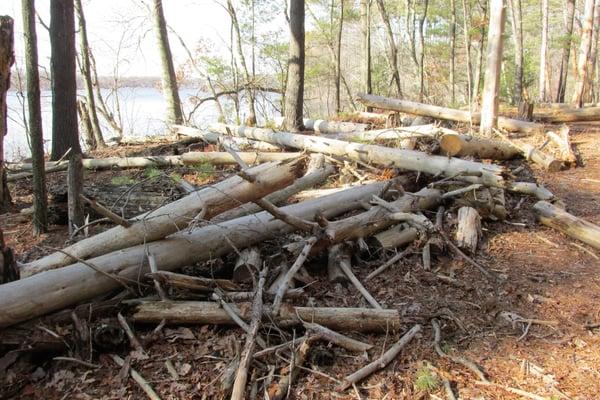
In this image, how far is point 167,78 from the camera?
13.2 m

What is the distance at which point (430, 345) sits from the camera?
313cm

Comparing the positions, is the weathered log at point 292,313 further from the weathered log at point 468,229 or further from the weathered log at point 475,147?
the weathered log at point 475,147

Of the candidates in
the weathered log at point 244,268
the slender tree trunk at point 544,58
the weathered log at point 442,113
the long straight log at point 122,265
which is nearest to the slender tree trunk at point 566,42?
the slender tree trunk at point 544,58

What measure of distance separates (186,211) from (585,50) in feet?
48.6

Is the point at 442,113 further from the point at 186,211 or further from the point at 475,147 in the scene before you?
the point at 186,211

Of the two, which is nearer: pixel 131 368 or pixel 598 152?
pixel 131 368

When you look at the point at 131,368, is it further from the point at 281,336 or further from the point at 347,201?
the point at 347,201

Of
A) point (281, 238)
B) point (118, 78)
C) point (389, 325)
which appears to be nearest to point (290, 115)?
point (281, 238)

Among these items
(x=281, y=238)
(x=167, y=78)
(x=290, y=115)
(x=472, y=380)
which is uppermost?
(x=167, y=78)

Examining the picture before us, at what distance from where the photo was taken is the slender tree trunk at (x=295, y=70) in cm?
1005

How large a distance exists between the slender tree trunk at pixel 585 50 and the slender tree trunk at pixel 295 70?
8627 mm

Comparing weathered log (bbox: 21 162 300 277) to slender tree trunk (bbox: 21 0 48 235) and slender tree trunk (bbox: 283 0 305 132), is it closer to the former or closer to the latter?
slender tree trunk (bbox: 21 0 48 235)

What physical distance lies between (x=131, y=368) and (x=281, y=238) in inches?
74.0

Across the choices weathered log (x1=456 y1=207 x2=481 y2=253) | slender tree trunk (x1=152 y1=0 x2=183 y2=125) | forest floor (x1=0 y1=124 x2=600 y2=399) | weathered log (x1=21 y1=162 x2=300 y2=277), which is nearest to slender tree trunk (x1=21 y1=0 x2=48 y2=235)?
forest floor (x1=0 y1=124 x2=600 y2=399)
